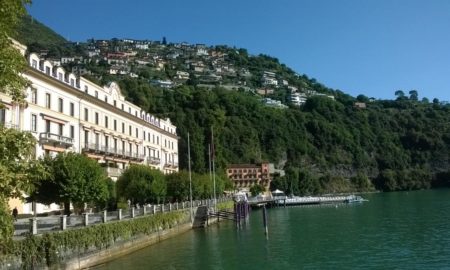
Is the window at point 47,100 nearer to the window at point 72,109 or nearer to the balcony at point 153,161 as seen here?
the window at point 72,109

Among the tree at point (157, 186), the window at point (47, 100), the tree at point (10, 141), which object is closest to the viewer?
the tree at point (10, 141)

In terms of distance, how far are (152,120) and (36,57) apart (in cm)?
3883

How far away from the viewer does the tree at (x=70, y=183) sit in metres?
34.0

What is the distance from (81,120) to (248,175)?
109 metres

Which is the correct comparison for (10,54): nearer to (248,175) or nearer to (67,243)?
(67,243)

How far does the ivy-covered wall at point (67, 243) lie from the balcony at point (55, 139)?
14.1m

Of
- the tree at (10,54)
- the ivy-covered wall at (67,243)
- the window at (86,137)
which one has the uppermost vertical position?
the window at (86,137)

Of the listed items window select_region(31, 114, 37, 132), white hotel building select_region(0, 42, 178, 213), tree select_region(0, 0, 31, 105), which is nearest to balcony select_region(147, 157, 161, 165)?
white hotel building select_region(0, 42, 178, 213)

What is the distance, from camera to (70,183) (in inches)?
1336

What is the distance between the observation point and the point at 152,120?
279ft

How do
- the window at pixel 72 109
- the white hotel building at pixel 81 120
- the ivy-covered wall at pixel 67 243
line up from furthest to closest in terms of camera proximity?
the window at pixel 72 109 → the white hotel building at pixel 81 120 → the ivy-covered wall at pixel 67 243

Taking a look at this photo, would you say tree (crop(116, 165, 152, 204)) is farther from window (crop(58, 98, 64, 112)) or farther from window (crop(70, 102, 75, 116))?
window (crop(58, 98, 64, 112))

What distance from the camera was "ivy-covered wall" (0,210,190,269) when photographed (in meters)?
22.5

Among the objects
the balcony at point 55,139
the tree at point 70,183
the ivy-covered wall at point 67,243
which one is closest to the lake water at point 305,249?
the ivy-covered wall at point 67,243
